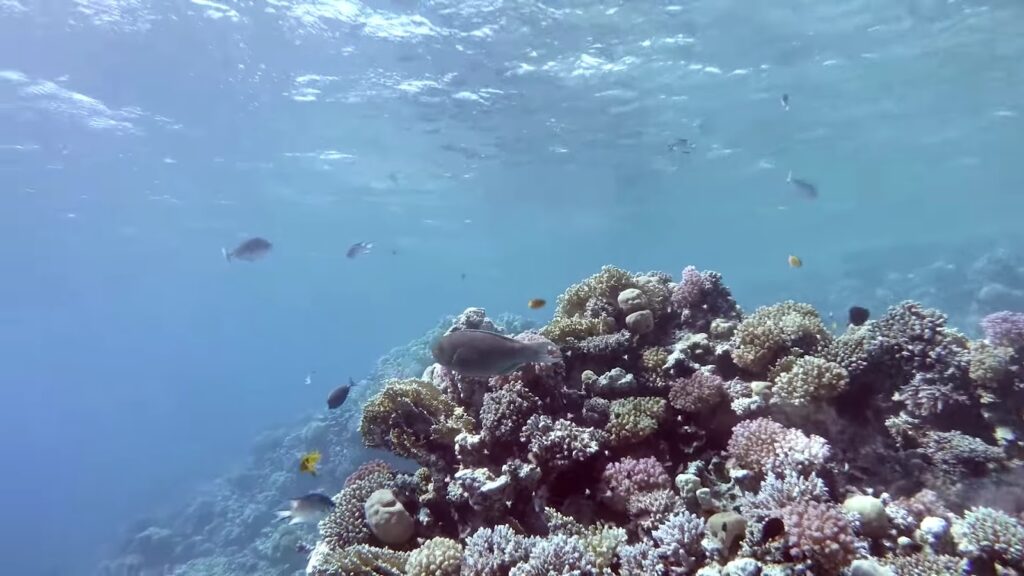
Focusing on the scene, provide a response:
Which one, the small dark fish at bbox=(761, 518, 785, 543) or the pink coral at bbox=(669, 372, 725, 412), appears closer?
the small dark fish at bbox=(761, 518, 785, 543)

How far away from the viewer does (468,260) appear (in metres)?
77.5

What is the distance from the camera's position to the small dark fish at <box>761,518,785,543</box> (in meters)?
3.35

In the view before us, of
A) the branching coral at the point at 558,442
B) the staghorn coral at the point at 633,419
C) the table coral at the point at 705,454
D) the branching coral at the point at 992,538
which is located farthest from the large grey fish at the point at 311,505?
the branching coral at the point at 992,538

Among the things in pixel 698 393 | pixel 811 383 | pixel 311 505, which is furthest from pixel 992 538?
pixel 311 505

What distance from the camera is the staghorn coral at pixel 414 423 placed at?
5250 millimetres

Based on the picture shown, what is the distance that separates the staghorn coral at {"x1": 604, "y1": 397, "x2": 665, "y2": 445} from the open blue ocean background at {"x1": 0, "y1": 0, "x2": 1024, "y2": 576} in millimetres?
15006

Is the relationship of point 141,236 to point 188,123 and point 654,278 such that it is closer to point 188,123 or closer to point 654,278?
point 188,123

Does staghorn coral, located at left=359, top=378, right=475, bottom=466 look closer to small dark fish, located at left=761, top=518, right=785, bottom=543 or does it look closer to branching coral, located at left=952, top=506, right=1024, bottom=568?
small dark fish, located at left=761, top=518, right=785, bottom=543

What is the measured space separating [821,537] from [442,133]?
26.4 m

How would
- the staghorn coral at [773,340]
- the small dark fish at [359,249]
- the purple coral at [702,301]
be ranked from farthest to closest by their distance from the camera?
the small dark fish at [359,249] → the purple coral at [702,301] → the staghorn coral at [773,340]

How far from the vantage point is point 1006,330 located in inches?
201

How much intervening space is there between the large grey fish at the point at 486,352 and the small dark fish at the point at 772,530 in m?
1.83

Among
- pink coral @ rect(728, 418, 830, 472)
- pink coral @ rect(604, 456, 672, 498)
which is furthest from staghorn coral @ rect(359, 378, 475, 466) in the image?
pink coral @ rect(728, 418, 830, 472)

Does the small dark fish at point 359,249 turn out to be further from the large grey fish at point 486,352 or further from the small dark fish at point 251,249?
the large grey fish at point 486,352
